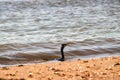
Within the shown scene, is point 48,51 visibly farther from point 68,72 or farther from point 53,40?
point 68,72

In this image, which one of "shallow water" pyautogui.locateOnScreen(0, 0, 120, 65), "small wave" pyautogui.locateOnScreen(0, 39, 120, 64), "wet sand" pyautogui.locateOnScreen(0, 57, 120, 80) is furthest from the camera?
"shallow water" pyautogui.locateOnScreen(0, 0, 120, 65)

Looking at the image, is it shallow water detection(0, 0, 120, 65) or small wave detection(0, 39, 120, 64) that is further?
shallow water detection(0, 0, 120, 65)

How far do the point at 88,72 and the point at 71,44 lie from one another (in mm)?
5267

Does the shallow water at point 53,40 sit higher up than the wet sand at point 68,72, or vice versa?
the wet sand at point 68,72

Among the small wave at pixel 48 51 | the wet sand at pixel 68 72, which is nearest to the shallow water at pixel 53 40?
the small wave at pixel 48 51

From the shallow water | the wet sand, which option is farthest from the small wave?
the wet sand

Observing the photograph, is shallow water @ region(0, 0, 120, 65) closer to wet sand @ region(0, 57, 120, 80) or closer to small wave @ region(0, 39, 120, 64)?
small wave @ region(0, 39, 120, 64)

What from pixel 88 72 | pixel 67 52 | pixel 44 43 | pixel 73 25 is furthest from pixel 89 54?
pixel 73 25

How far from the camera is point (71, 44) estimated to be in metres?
14.0

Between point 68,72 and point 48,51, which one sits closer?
point 68,72

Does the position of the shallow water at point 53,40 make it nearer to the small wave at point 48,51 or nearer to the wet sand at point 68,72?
the small wave at point 48,51

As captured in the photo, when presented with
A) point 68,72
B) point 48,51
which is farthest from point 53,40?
point 68,72

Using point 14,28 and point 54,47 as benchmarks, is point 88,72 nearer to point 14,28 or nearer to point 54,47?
point 54,47

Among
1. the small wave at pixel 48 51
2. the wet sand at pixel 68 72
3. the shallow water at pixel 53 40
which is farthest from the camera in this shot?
the shallow water at pixel 53 40
